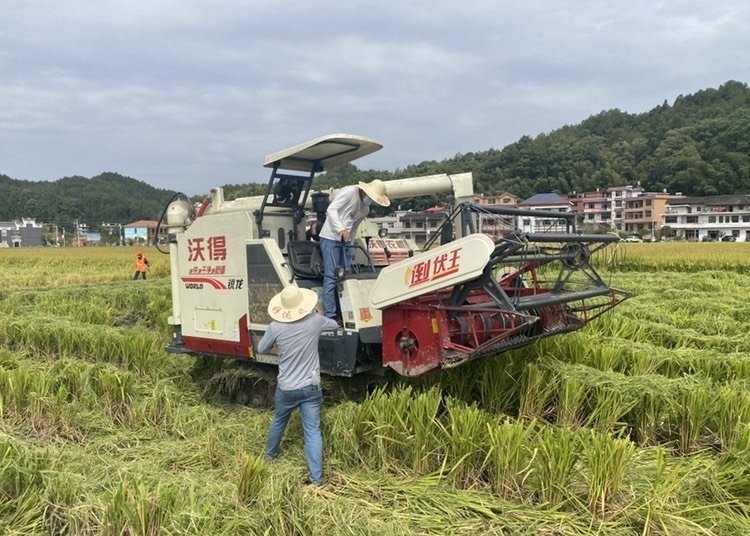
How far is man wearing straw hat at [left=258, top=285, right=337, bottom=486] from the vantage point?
450 centimetres

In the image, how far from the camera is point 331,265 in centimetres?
556

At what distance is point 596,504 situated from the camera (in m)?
3.42

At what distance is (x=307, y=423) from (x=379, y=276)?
1.36 m

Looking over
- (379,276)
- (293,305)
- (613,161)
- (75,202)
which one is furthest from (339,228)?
(75,202)

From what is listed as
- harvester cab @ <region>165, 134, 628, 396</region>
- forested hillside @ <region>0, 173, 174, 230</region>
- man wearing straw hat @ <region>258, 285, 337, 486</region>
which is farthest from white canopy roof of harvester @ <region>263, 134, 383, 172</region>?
forested hillside @ <region>0, 173, 174, 230</region>

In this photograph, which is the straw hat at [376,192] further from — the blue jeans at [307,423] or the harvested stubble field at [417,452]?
the blue jeans at [307,423]

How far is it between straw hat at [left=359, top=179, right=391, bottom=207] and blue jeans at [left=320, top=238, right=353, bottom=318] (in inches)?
20.5

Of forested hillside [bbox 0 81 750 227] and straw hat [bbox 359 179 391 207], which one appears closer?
straw hat [bbox 359 179 391 207]

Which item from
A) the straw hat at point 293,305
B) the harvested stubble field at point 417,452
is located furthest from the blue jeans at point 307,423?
the straw hat at point 293,305

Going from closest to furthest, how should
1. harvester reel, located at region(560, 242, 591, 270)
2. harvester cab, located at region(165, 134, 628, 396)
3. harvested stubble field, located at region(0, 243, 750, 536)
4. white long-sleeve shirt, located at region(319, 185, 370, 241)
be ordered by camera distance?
1. harvested stubble field, located at region(0, 243, 750, 536)
2. harvester cab, located at region(165, 134, 628, 396)
3. harvester reel, located at region(560, 242, 591, 270)
4. white long-sleeve shirt, located at region(319, 185, 370, 241)

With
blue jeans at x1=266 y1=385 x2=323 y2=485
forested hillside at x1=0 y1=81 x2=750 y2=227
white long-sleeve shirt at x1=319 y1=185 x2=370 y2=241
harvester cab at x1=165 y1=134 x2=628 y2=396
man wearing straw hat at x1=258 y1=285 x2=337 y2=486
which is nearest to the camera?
blue jeans at x1=266 y1=385 x2=323 y2=485

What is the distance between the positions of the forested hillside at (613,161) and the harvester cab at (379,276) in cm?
6237

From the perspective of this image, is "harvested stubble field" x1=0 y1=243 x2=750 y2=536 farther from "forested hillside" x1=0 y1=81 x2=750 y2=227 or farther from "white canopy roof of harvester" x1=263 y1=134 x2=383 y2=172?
"forested hillside" x1=0 y1=81 x2=750 y2=227

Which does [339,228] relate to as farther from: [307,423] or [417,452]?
[417,452]
